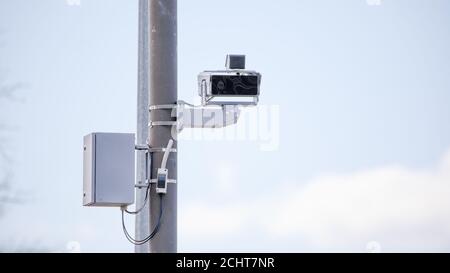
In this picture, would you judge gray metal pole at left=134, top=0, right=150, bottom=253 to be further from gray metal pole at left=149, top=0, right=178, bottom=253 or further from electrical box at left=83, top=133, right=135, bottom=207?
electrical box at left=83, top=133, right=135, bottom=207

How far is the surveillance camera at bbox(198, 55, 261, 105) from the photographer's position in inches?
652

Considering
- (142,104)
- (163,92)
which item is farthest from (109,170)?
(142,104)

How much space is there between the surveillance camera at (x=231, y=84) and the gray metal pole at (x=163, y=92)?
319 mm

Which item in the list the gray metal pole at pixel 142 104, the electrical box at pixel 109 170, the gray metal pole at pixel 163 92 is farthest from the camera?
the gray metal pole at pixel 142 104

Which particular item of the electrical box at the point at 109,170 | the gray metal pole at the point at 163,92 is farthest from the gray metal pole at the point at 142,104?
the electrical box at the point at 109,170

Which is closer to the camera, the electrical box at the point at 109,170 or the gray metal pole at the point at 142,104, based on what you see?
the electrical box at the point at 109,170

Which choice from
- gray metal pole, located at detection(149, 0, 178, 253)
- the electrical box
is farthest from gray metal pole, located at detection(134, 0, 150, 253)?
the electrical box

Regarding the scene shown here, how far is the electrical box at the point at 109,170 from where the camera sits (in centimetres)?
1616

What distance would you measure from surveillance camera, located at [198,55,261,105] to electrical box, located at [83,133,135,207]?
0.88m

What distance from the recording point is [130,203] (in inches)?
641

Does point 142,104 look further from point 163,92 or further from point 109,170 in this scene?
point 109,170

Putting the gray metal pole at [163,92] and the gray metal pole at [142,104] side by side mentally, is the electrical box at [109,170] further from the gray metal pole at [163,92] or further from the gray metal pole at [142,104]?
the gray metal pole at [142,104]

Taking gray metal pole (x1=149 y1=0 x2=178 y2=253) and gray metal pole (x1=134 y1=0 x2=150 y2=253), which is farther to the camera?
gray metal pole (x1=134 y1=0 x2=150 y2=253)

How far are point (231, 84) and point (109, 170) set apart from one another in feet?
4.86
